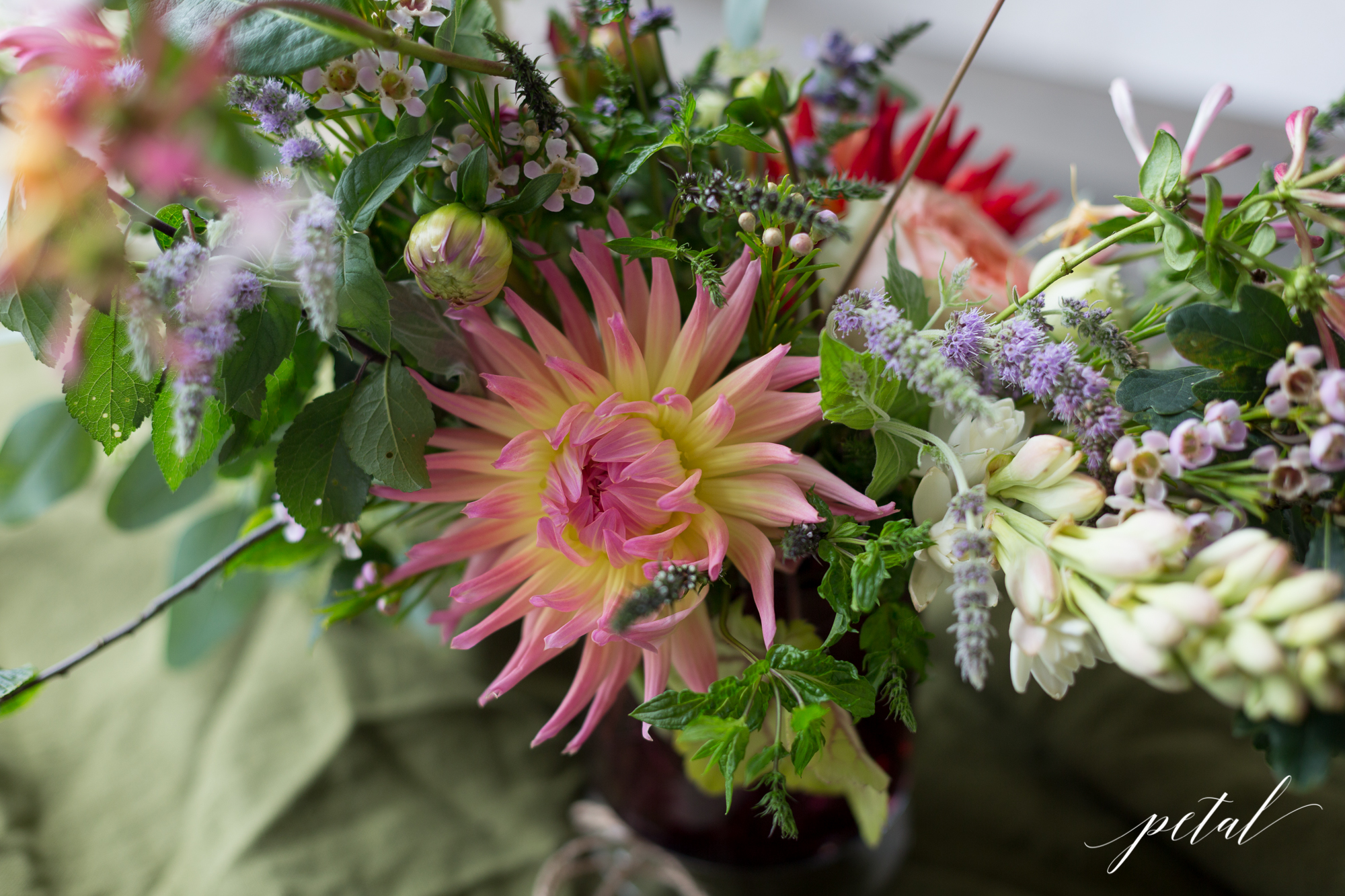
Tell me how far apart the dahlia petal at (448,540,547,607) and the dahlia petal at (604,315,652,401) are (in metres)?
0.07

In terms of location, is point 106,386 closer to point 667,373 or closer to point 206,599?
point 667,373

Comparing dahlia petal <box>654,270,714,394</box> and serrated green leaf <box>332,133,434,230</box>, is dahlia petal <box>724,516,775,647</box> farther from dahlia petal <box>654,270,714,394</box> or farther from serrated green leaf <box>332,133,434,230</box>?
serrated green leaf <box>332,133,434,230</box>

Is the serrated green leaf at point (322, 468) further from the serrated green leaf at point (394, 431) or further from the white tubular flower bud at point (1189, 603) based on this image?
the white tubular flower bud at point (1189, 603)

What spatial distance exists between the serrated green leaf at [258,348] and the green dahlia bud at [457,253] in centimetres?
4

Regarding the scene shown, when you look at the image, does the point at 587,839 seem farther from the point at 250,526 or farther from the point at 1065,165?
the point at 1065,165

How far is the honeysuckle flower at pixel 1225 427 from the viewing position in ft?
0.78

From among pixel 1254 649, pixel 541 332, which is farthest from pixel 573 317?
pixel 1254 649

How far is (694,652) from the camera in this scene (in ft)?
1.05

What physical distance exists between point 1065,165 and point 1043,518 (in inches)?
29.0

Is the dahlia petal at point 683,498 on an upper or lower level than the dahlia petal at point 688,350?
lower

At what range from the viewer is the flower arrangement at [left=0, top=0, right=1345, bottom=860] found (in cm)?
22

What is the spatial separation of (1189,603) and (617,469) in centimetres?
17

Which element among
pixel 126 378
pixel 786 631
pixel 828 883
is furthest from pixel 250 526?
pixel 828 883

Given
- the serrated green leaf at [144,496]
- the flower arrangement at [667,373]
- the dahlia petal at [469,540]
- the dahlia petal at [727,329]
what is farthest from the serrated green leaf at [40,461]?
the dahlia petal at [727,329]
